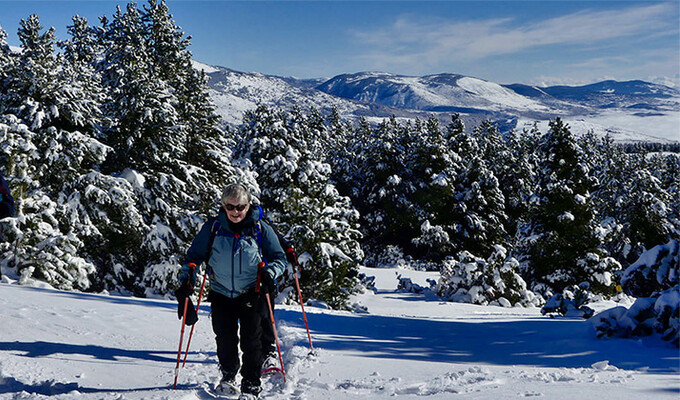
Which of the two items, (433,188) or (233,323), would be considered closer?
(233,323)

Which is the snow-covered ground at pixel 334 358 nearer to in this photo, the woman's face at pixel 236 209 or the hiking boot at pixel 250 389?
the hiking boot at pixel 250 389

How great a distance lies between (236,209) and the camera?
4480mm

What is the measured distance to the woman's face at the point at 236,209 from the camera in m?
4.45

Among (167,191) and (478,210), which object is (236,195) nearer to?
(167,191)

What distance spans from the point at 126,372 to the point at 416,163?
118 feet

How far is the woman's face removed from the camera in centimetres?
445

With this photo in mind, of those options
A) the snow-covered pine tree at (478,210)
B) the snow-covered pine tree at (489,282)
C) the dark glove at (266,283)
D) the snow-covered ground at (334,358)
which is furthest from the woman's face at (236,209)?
the snow-covered pine tree at (478,210)

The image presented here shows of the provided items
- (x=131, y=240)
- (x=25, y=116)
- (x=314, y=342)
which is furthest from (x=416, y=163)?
(x=314, y=342)

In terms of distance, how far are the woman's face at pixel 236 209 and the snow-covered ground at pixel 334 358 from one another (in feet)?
5.51

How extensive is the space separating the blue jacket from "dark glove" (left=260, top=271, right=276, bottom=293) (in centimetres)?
4

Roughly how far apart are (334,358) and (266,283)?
199 cm

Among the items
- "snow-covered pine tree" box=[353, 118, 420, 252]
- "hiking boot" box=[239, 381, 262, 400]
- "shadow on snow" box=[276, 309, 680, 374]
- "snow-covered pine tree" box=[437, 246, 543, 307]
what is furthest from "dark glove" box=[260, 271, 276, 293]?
"snow-covered pine tree" box=[353, 118, 420, 252]

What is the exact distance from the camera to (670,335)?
5.99 metres

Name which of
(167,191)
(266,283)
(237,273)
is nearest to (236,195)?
(237,273)
